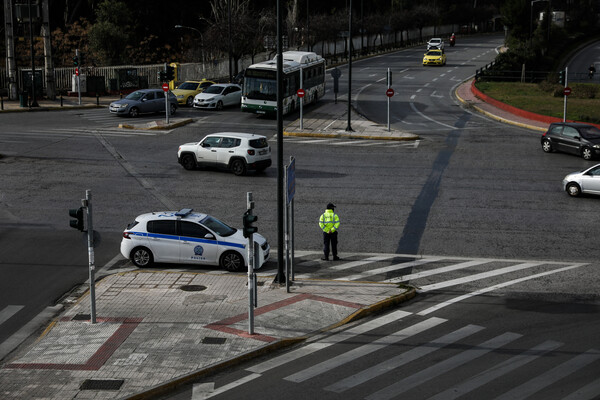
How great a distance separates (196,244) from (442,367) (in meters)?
8.45

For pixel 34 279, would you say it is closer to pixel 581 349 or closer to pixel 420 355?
pixel 420 355

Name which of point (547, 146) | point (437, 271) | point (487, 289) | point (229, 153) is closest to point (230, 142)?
point (229, 153)

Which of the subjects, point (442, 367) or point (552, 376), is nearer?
point (552, 376)

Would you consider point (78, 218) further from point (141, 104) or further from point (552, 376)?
point (141, 104)

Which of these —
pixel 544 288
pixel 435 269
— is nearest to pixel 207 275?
pixel 435 269

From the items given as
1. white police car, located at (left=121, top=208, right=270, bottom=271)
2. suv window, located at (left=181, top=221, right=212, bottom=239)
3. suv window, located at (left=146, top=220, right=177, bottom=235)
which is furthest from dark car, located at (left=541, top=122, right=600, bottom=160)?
suv window, located at (left=146, top=220, right=177, bottom=235)

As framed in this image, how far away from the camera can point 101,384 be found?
13.4m

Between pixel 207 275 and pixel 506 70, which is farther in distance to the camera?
pixel 506 70

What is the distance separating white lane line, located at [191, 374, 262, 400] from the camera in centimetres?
1311

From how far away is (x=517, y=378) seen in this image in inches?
531

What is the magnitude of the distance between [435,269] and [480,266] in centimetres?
123

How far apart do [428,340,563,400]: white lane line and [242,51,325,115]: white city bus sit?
29864mm

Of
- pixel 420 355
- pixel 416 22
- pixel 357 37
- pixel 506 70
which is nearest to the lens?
pixel 420 355

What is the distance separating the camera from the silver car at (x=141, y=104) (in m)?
47.9
